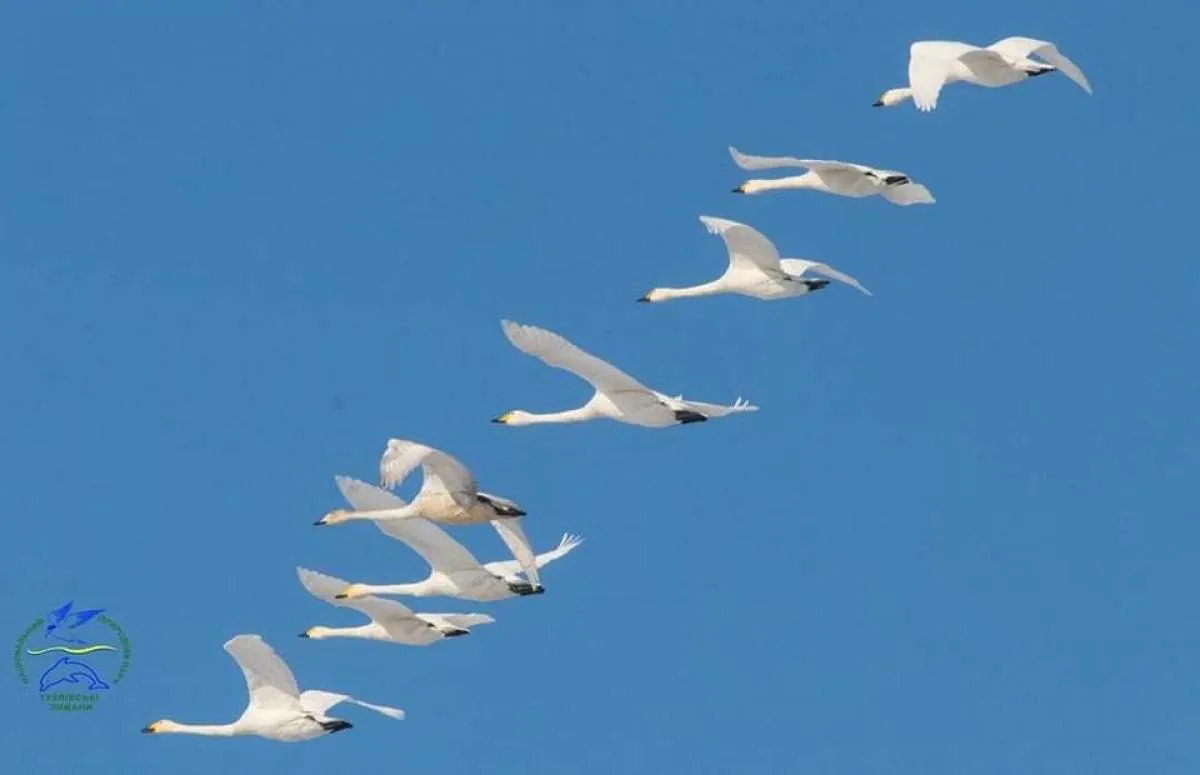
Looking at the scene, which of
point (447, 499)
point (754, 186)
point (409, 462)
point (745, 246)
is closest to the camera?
point (409, 462)

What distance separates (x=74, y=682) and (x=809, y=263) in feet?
42.7

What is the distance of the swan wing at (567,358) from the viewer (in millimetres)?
49344

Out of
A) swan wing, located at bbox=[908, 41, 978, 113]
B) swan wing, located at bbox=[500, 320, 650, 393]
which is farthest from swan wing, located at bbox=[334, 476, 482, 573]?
swan wing, located at bbox=[908, 41, 978, 113]

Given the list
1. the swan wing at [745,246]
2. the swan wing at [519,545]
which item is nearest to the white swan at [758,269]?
the swan wing at [745,246]

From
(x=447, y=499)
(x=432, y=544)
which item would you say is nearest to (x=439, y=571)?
(x=432, y=544)

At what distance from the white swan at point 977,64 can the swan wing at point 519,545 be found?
7459 mm

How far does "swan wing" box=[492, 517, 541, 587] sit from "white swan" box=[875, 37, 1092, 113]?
7.46m

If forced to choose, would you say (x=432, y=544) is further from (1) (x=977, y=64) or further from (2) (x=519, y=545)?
(1) (x=977, y=64)

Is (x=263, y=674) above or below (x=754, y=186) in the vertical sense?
below

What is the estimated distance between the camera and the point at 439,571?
5509 cm

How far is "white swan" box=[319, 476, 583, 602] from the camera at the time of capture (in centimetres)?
5325

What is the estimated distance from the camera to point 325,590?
55.6 m

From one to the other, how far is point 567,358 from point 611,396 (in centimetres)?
227

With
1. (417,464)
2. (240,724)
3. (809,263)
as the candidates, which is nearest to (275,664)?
(240,724)
